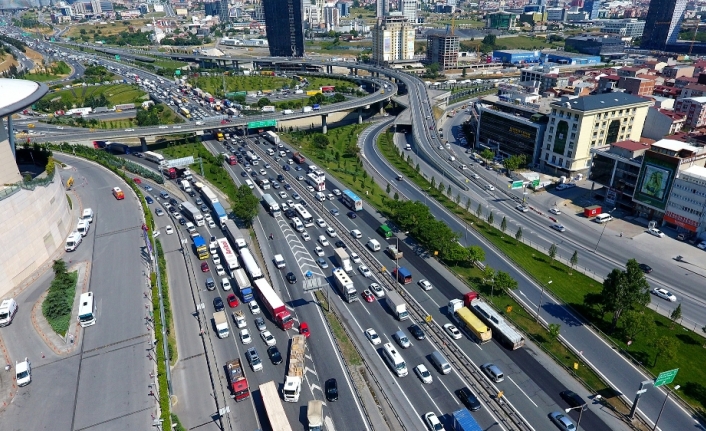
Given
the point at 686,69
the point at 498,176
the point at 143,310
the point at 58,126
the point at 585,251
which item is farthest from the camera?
the point at 686,69

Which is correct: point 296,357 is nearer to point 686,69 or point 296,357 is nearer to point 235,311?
point 235,311

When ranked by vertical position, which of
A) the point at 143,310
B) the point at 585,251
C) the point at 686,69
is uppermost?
the point at 686,69

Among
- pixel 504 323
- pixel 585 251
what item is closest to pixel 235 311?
pixel 504 323

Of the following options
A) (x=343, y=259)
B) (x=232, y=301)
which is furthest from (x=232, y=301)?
(x=343, y=259)

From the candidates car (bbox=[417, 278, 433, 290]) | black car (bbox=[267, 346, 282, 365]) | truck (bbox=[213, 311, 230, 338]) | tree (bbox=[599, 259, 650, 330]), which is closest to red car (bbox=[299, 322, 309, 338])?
black car (bbox=[267, 346, 282, 365])

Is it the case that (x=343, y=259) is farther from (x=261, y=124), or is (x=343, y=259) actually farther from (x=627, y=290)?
(x=261, y=124)

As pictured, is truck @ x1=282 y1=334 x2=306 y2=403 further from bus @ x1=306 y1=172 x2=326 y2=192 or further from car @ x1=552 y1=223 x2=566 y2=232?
car @ x1=552 y1=223 x2=566 y2=232
